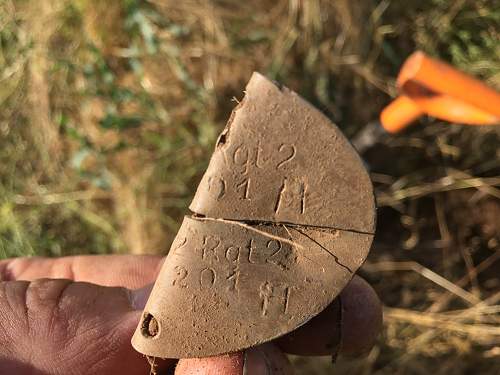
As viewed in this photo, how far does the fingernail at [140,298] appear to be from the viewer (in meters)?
A: 1.33

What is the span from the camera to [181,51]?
2.16m

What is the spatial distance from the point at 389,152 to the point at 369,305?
0.96 m

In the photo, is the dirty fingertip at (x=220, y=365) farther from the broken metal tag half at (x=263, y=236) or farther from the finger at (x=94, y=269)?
the finger at (x=94, y=269)

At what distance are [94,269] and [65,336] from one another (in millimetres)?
422

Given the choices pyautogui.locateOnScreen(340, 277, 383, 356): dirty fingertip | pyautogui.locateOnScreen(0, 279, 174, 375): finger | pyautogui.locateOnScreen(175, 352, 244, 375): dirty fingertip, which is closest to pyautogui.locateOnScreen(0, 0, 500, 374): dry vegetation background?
pyautogui.locateOnScreen(340, 277, 383, 356): dirty fingertip

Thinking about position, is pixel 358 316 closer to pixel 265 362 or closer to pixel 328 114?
pixel 265 362

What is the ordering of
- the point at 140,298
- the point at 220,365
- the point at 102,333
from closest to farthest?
1. the point at 220,365
2. the point at 102,333
3. the point at 140,298

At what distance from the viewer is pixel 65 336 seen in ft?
4.08

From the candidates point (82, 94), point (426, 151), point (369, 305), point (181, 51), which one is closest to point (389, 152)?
point (426, 151)

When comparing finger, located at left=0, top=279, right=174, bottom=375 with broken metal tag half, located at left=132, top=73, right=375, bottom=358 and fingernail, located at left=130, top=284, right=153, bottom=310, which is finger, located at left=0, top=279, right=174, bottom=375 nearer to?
fingernail, located at left=130, top=284, right=153, bottom=310

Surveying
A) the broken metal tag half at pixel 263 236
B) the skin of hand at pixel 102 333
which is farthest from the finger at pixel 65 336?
the broken metal tag half at pixel 263 236

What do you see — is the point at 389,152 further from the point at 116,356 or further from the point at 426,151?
the point at 116,356

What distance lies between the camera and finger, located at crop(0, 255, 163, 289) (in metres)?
1.60

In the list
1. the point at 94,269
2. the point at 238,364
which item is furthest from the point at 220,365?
the point at 94,269
